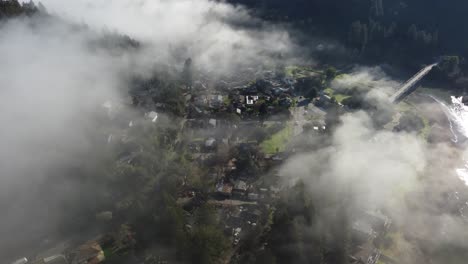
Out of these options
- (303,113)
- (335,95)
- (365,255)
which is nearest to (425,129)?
(335,95)

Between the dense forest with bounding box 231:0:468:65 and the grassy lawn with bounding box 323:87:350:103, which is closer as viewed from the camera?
the grassy lawn with bounding box 323:87:350:103

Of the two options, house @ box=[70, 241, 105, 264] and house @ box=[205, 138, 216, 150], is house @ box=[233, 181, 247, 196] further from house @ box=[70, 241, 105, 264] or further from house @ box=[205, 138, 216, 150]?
house @ box=[70, 241, 105, 264]

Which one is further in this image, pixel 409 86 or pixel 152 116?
pixel 409 86

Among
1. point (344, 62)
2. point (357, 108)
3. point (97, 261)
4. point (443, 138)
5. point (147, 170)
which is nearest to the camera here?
point (97, 261)

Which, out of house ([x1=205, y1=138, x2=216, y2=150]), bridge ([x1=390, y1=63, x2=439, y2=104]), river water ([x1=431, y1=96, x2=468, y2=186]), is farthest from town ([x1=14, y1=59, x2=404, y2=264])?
river water ([x1=431, y1=96, x2=468, y2=186])

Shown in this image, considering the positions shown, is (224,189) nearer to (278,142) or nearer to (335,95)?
(278,142)

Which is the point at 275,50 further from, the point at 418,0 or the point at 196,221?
the point at 196,221

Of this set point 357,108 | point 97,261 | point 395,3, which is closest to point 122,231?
point 97,261
